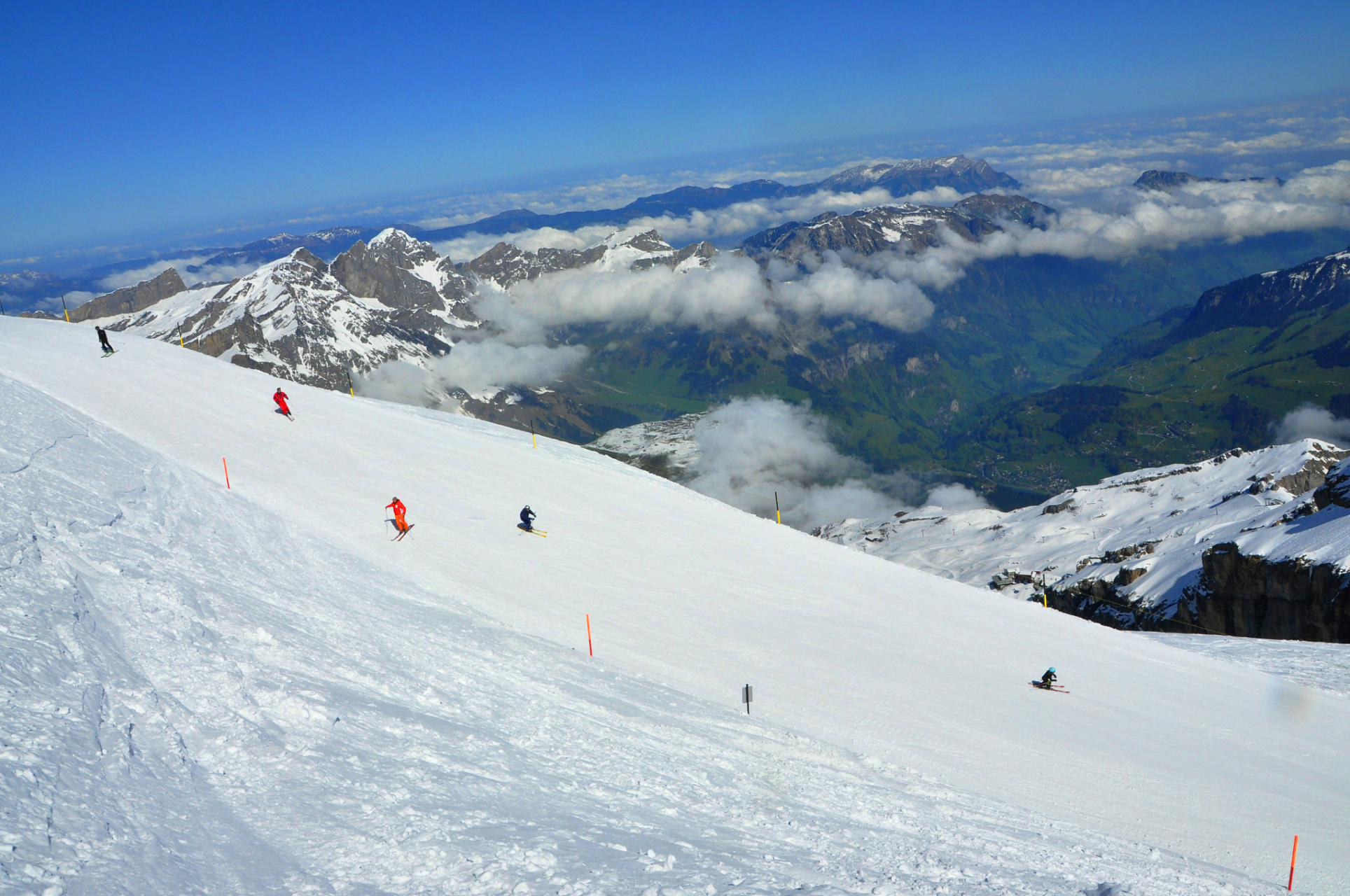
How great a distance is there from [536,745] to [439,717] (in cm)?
202

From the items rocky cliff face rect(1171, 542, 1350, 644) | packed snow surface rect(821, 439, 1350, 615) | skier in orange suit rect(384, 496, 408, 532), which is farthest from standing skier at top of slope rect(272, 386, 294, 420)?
packed snow surface rect(821, 439, 1350, 615)

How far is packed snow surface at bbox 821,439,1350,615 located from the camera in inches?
4045

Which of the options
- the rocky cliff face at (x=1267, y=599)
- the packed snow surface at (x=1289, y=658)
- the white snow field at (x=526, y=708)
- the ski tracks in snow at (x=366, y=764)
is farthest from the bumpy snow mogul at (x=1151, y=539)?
the ski tracks in snow at (x=366, y=764)

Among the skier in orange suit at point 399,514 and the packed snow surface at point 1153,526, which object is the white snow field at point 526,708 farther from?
the packed snow surface at point 1153,526

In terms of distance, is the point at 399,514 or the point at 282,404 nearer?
the point at 399,514

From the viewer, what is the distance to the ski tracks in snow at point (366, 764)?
28.5 feet

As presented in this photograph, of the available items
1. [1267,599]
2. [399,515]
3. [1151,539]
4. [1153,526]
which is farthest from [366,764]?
[1153,526]

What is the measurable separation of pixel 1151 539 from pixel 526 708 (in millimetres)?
156136

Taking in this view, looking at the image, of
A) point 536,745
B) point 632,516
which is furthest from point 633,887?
point 632,516

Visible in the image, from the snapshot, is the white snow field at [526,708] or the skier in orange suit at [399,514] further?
the skier in orange suit at [399,514]

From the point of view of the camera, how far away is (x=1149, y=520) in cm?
15888

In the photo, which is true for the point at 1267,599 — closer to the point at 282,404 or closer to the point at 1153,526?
the point at 1153,526

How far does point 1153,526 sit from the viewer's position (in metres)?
152

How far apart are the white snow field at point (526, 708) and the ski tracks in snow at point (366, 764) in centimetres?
7
